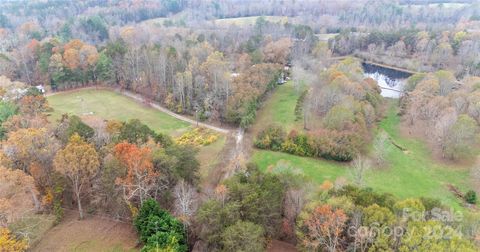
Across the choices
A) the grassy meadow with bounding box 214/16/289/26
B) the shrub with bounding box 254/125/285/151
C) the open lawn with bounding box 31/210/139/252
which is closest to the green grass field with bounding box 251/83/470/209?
the shrub with bounding box 254/125/285/151

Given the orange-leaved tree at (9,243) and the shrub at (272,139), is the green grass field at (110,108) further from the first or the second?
the orange-leaved tree at (9,243)

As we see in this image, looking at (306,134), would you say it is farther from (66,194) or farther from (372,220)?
(66,194)

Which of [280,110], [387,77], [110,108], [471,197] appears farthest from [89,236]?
[387,77]

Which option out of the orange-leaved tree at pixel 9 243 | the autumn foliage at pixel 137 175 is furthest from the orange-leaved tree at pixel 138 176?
the orange-leaved tree at pixel 9 243

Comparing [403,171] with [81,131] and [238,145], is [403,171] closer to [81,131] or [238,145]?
[238,145]

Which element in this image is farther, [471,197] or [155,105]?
[155,105]
